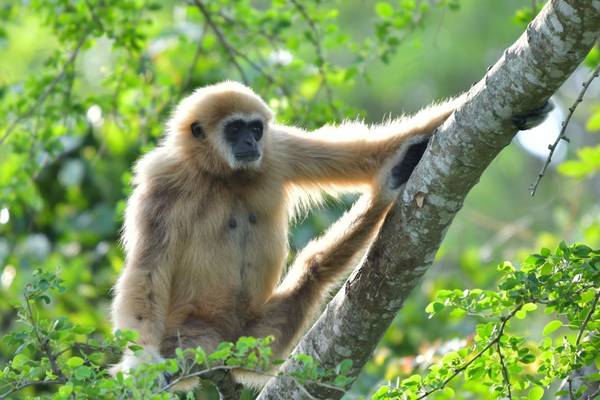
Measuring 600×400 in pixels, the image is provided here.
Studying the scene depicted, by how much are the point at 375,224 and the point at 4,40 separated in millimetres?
5874

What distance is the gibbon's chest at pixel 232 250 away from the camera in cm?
771

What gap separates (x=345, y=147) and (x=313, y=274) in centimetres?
114

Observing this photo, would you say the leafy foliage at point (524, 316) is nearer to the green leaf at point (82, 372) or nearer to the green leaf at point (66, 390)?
the green leaf at point (82, 372)

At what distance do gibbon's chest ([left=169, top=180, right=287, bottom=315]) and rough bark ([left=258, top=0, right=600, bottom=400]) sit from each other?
1.46m

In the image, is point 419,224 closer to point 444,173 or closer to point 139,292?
point 444,173

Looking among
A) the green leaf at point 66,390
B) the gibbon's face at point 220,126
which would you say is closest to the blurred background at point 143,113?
the gibbon's face at point 220,126

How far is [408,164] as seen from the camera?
6621mm

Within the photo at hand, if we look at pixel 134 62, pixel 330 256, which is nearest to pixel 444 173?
pixel 330 256

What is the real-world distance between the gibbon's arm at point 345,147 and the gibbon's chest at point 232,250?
14.4 inches

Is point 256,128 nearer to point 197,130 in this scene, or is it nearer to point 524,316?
point 197,130

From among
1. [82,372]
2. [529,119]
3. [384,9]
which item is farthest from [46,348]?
[384,9]

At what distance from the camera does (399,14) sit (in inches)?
348

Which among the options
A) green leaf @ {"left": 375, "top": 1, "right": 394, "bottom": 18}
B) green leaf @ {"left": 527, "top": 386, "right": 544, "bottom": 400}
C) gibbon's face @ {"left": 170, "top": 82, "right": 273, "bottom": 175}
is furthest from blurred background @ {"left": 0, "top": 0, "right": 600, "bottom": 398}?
green leaf @ {"left": 527, "top": 386, "right": 544, "bottom": 400}

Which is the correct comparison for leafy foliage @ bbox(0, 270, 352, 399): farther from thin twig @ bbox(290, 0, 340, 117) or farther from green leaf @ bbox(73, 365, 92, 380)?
thin twig @ bbox(290, 0, 340, 117)
